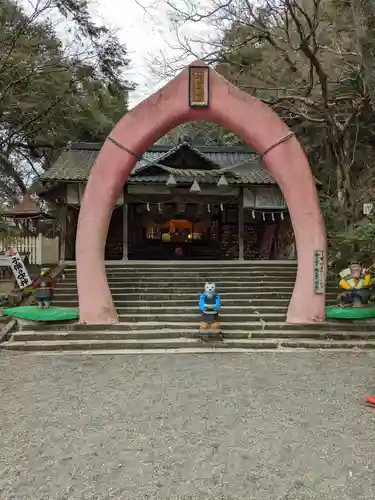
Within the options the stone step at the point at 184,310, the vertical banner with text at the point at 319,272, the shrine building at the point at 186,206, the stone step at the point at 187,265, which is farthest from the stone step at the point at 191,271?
the vertical banner with text at the point at 319,272

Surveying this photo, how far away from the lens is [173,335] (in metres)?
8.17

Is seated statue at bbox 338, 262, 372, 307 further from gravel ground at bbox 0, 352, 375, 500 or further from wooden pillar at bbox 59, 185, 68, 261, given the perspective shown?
wooden pillar at bbox 59, 185, 68, 261

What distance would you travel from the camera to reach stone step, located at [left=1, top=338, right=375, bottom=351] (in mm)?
7746

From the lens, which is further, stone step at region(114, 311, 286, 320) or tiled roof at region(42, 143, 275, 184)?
tiled roof at region(42, 143, 275, 184)

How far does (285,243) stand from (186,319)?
26.2 feet

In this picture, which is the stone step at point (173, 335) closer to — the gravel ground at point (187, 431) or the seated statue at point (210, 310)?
the seated statue at point (210, 310)

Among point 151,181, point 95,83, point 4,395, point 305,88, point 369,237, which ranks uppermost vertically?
point 95,83

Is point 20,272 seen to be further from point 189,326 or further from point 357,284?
point 357,284

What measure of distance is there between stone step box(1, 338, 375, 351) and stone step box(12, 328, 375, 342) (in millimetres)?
128

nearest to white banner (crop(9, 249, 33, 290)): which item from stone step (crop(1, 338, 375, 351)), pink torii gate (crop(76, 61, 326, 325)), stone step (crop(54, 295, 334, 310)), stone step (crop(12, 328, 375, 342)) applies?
stone step (crop(54, 295, 334, 310))

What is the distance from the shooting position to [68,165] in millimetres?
14672

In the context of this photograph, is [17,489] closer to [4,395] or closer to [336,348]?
[4,395]

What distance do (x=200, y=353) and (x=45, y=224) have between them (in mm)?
19075

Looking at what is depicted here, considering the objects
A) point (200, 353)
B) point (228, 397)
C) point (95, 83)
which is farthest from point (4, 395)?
point (95, 83)
